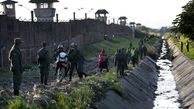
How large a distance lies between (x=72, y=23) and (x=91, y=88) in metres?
28.2

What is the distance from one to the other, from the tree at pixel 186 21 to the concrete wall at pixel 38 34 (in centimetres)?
1179

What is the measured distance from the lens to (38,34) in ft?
95.6

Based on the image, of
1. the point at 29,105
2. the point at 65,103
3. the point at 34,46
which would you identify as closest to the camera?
the point at 29,105

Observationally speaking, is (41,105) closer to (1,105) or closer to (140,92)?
(1,105)

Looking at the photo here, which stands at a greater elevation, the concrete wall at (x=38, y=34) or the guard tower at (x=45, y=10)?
the guard tower at (x=45, y=10)

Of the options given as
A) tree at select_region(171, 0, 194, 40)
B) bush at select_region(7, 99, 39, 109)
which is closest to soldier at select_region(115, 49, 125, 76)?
bush at select_region(7, 99, 39, 109)

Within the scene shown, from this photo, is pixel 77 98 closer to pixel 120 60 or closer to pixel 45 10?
pixel 120 60

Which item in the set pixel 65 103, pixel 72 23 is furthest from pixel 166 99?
pixel 72 23

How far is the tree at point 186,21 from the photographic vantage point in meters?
33.8

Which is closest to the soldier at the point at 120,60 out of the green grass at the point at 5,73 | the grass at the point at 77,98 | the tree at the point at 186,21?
the grass at the point at 77,98

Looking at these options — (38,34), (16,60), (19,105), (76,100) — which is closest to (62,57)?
(16,60)

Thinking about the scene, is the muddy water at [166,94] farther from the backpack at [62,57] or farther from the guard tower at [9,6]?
the guard tower at [9,6]

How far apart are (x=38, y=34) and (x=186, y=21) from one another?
14883 mm

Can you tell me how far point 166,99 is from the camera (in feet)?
68.2
